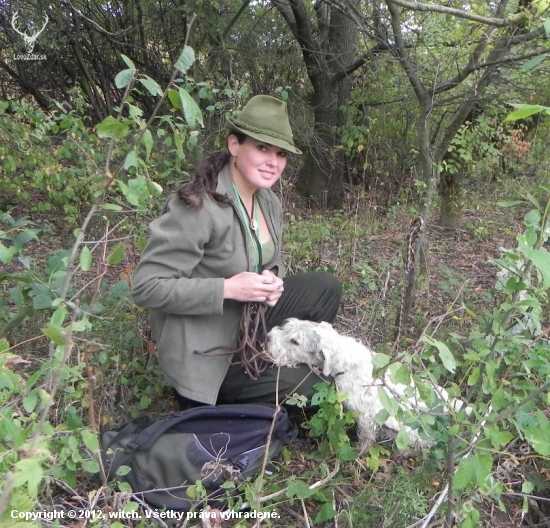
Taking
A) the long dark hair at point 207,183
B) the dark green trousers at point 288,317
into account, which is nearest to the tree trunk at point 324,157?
the dark green trousers at point 288,317

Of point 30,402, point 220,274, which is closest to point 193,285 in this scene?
point 220,274

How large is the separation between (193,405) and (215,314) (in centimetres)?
41

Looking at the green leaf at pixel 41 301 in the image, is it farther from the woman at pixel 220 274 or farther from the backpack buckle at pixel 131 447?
the backpack buckle at pixel 131 447

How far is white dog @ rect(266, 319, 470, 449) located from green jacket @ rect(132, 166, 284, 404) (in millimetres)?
265

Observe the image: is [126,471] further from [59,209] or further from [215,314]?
[59,209]

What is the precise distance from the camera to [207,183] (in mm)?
2104

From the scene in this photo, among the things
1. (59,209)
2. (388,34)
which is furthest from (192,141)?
(59,209)

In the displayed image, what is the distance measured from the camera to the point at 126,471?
162 cm

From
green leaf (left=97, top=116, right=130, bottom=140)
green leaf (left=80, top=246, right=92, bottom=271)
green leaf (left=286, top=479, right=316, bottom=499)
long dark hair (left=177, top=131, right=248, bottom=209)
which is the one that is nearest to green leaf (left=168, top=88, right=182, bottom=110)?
green leaf (left=97, top=116, right=130, bottom=140)

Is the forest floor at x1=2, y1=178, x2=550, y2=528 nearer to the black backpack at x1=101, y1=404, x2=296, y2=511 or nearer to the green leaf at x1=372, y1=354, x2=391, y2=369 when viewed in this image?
the black backpack at x1=101, y1=404, x2=296, y2=511

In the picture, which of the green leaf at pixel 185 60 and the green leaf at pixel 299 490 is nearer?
the green leaf at pixel 185 60

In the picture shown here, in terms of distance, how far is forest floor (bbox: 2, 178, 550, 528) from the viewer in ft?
5.84

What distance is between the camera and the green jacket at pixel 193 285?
1962 millimetres

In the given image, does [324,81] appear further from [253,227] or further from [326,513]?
[326,513]
